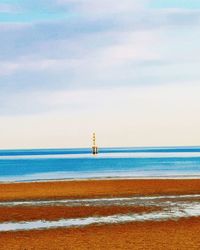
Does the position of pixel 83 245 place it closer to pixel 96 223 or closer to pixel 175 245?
pixel 175 245

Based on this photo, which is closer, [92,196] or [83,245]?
[83,245]

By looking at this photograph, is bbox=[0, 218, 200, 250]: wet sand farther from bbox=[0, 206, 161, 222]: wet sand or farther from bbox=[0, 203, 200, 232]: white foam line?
bbox=[0, 206, 161, 222]: wet sand

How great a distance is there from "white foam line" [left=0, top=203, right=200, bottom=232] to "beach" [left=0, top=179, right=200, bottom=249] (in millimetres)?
102

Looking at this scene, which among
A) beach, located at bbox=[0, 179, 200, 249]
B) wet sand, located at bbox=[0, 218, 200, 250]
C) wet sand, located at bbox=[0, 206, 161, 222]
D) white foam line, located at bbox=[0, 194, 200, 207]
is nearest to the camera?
wet sand, located at bbox=[0, 218, 200, 250]

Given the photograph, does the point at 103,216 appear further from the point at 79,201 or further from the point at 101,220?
the point at 79,201

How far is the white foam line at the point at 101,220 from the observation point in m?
26.8

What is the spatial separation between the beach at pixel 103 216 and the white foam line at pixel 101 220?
0.10 m

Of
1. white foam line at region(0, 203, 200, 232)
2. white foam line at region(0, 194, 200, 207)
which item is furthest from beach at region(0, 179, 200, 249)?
white foam line at region(0, 203, 200, 232)

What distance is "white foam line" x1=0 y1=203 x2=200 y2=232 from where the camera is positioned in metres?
26.8

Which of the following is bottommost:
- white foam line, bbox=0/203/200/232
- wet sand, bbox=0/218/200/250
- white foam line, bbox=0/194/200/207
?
wet sand, bbox=0/218/200/250

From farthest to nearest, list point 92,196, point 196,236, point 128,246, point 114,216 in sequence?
point 92,196, point 114,216, point 196,236, point 128,246

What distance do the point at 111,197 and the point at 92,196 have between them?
190cm

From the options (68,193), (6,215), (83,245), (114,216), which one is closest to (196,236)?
(83,245)

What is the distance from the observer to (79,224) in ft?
89.4
